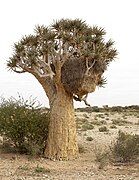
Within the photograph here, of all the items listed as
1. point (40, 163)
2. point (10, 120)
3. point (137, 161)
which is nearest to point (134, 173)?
point (137, 161)

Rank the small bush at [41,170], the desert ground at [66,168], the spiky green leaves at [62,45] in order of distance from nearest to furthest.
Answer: the desert ground at [66,168], the small bush at [41,170], the spiky green leaves at [62,45]

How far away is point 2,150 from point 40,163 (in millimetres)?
2848

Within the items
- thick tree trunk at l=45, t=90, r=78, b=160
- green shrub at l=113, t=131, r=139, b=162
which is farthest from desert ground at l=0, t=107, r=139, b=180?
thick tree trunk at l=45, t=90, r=78, b=160

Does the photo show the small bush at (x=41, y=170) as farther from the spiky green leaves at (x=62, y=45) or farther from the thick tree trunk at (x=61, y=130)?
the spiky green leaves at (x=62, y=45)

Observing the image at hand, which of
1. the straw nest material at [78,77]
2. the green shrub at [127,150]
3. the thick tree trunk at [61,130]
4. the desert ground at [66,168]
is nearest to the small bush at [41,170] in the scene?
the desert ground at [66,168]

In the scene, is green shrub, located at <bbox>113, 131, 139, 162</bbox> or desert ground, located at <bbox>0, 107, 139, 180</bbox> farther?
green shrub, located at <bbox>113, 131, 139, 162</bbox>

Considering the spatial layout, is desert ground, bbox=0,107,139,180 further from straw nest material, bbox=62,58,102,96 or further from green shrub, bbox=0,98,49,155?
straw nest material, bbox=62,58,102,96

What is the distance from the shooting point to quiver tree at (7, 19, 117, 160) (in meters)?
15.1

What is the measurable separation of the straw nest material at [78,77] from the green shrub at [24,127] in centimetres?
192

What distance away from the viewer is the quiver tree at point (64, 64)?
49.5ft

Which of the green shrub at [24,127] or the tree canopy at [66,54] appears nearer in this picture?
the tree canopy at [66,54]

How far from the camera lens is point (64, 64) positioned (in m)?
15.6

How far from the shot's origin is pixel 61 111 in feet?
51.2

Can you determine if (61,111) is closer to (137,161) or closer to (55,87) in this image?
(55,87)
